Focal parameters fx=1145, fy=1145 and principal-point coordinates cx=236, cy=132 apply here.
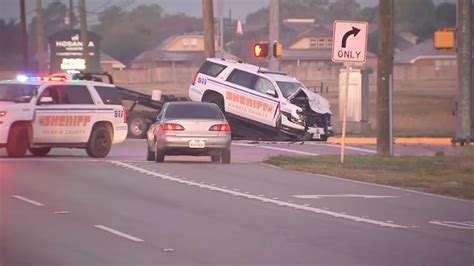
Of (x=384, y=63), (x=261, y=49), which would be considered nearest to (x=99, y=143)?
(x=384, y=63)

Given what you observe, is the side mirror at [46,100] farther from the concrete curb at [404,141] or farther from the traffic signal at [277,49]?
the traffic signal at [277,49]

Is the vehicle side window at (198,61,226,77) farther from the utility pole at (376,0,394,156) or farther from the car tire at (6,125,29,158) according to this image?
the car tire at (6,125,29,158)

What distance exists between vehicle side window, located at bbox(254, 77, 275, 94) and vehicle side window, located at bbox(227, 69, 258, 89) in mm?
161

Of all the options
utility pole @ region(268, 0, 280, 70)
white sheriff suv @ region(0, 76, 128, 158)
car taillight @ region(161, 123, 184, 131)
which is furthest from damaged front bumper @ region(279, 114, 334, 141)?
car taillight @ region(161, 123, 184, 131)

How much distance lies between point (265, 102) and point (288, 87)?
42.1 inches

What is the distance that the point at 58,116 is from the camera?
2845cm

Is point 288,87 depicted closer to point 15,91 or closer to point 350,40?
point 15,91

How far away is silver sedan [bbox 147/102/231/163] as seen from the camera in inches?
1059

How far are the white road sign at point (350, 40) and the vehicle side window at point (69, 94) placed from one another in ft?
22.0

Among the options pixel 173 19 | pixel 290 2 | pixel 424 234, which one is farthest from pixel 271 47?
pixel 290 2

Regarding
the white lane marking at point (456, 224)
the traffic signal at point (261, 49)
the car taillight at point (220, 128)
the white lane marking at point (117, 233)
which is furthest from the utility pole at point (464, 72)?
the white lane marking at point (117, 233)

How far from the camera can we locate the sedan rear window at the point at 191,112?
27.5m

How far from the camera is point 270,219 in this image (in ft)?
55.0

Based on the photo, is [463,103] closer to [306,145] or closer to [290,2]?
[306,145]
